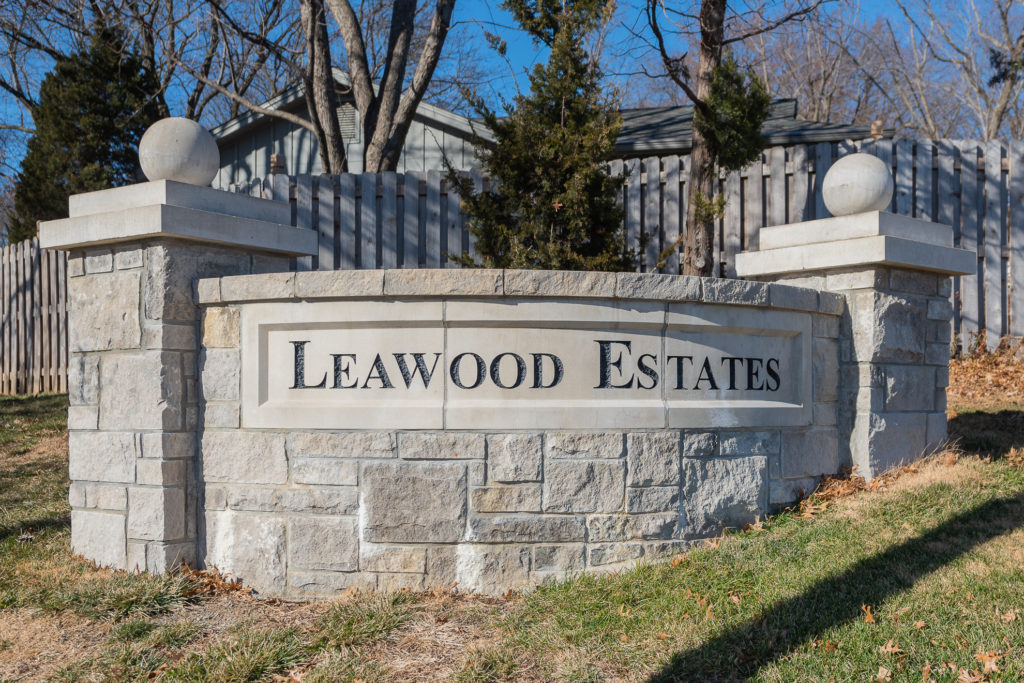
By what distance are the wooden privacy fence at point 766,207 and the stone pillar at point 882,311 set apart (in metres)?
3.53

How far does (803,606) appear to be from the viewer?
3773mm

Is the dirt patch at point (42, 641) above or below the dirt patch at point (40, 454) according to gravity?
below

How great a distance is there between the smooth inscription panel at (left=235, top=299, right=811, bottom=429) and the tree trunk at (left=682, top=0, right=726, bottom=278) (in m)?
4.01

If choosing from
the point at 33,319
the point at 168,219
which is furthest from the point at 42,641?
the point at 33,319

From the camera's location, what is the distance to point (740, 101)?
327 inches

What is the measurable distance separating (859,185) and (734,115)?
3110 mm

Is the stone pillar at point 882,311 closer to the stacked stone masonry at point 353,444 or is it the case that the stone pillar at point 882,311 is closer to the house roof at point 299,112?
the stacked stone masonry at point 353,444

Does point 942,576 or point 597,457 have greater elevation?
point 597,457

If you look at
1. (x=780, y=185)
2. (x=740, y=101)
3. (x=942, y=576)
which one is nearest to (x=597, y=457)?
(x=942, y=576)

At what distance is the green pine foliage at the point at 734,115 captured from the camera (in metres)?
8.29

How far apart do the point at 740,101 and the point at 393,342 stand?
5.26 metres

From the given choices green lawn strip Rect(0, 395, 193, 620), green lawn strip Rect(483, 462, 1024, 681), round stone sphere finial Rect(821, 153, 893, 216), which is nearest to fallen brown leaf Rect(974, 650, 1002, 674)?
green lawn strip Rect(483, 462, 1024, 681)

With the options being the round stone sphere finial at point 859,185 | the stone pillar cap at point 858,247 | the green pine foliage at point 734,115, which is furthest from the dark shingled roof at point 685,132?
the round stone sphere finial at point 859,185

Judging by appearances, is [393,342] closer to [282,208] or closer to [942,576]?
[282,208]
